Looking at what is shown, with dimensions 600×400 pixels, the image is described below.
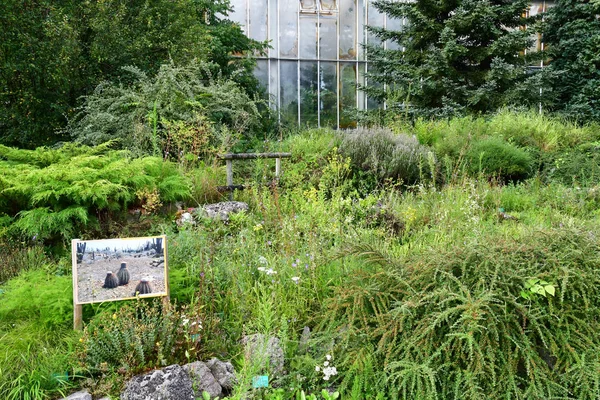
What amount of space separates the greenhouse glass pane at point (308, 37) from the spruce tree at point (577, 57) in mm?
7111

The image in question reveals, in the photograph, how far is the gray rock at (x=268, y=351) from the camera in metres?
2.60

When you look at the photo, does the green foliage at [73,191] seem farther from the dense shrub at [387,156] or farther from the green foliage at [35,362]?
the dense shrub at [387,156]

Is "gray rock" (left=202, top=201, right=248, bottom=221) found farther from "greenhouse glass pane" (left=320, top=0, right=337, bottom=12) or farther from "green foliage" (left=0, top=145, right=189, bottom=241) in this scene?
"greenhouse glass pane" (left=320, top=0, right=337, bottom=12)

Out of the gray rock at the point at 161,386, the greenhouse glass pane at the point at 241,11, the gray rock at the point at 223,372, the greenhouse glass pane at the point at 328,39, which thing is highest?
the greenhouse glass pane at the point at 241,11

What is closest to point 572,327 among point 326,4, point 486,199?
point 486,199

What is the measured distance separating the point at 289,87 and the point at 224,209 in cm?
1197

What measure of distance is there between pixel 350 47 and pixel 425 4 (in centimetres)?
382

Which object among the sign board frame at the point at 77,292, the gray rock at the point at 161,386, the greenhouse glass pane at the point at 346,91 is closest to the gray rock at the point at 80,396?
the gray rock at the point at 161,386

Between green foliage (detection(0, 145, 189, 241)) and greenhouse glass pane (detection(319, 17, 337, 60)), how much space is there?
12502 millimetres

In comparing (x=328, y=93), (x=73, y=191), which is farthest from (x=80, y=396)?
(x=328, y=93)

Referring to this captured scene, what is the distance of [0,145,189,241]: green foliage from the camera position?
4215 mm

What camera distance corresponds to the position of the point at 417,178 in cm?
705

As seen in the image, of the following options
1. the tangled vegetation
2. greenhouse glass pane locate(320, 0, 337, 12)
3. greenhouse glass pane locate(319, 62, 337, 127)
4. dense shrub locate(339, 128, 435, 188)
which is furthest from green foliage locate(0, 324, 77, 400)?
greenhouse glass pane locate(320, 0, 337, 12)

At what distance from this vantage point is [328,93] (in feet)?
54.6
